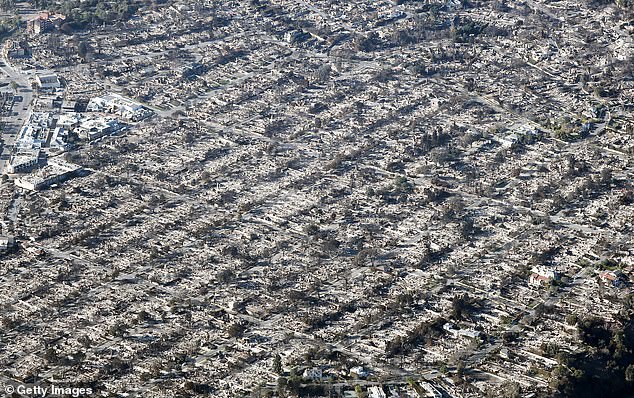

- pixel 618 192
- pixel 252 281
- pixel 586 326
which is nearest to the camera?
pixel 586 326

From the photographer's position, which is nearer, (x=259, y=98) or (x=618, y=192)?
(x=618, y=192)

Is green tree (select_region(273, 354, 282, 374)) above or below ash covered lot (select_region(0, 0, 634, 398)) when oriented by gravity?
above

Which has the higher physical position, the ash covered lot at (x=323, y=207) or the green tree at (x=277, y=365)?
the green tree at (x=277, y=365)

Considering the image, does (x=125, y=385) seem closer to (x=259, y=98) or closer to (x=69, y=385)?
(x=69, y=385)

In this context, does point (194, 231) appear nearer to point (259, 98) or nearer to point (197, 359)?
point (197, 359)

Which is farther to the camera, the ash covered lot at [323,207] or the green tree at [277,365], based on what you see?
the ash covered lot at [323,207]

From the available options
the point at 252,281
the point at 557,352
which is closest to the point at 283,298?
the point at 252,281

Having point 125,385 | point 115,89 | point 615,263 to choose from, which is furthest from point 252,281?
point 115,89

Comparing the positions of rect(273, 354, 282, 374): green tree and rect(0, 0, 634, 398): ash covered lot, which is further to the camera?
rect(0, 0, 634, 398): ash covered lot

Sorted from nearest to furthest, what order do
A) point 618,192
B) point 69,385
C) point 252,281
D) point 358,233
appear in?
point 69,385 < point 252,281 < point 358,233 < point 618,192

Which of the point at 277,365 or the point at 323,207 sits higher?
the point at 277,365

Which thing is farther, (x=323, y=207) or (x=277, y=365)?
(x=323, y=207)
